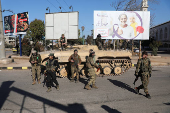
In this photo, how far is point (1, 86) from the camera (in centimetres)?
699

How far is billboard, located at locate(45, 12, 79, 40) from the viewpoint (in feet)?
43.0

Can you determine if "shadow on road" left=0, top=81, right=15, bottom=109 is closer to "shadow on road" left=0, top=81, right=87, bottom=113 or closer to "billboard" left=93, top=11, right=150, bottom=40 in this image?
"shadow on road" left=0, top=81, right=87, bottom=113

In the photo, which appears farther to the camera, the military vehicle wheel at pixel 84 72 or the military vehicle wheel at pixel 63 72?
the military vehicle wheel at pixel 84 72

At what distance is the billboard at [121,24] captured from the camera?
15.1 meters

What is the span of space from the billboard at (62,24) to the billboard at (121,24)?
108 inches

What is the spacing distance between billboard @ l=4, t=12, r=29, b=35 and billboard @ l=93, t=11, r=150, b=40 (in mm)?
8841

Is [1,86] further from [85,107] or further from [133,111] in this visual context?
[133,111]

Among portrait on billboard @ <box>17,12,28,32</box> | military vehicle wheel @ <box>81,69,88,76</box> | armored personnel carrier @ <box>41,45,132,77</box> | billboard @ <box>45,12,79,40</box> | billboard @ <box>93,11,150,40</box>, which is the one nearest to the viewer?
armored personnel carrier @ <box>41,45,132,77</box>

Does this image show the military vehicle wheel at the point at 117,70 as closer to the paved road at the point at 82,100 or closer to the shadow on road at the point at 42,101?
the paved road at the point at 82,100

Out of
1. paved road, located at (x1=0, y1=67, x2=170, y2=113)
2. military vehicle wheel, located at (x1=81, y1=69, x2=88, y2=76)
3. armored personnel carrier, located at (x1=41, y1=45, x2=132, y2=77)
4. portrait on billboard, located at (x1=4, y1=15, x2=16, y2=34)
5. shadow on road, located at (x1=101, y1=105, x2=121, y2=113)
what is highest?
portrait on billboard, located at (x1=4, y1=15, x2=16, y2=34)

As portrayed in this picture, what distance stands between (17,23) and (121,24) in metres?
12.4

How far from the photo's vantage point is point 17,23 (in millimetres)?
19141

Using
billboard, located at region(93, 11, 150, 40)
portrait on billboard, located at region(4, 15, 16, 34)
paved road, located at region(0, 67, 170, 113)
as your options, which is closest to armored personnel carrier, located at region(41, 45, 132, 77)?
paved road, located at region(0, 67, 170, 113)

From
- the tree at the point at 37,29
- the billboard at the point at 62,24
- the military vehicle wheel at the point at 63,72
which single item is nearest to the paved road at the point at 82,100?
the military vehicle wheel at the point at 63,72
